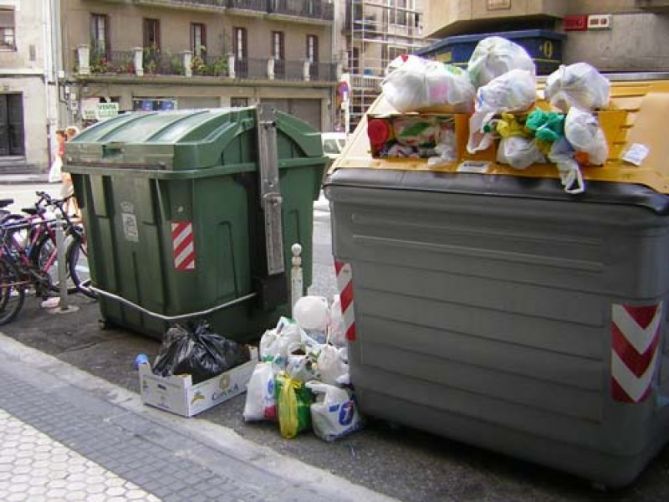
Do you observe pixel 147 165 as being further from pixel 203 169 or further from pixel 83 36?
pixel 83 36

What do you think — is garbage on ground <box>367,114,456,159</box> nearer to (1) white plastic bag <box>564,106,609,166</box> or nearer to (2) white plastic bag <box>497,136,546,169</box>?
(2) white plastic bag <box>497,136,546,169</box>

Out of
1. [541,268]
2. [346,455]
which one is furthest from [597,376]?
[346,455]

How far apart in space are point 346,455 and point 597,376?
141 cm

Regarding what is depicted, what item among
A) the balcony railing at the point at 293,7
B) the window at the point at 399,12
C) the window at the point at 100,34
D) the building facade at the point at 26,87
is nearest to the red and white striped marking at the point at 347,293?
the building facade at the point at 26,87

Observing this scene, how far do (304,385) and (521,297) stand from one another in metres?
1.47

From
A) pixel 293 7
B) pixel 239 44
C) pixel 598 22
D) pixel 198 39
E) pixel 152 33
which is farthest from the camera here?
pixel 293 7

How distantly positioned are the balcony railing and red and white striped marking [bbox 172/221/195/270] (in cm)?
3389

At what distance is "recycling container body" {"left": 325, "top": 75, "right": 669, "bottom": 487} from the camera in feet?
10.1

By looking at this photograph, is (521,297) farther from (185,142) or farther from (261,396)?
(185,142)

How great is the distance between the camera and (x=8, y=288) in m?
6.73

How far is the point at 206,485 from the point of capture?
12.2 feet

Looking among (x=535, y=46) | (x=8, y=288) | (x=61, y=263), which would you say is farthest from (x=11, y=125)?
(x=535, y=46)

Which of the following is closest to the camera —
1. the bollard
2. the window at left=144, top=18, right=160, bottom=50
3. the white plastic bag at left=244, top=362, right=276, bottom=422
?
the white plastic bag at left=244, top=362, right=276, bottom=422

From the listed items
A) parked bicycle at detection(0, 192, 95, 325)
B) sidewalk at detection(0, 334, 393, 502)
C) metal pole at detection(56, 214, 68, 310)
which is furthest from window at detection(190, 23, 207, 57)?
sidewalk at detection(0, 334, 393, 502)
